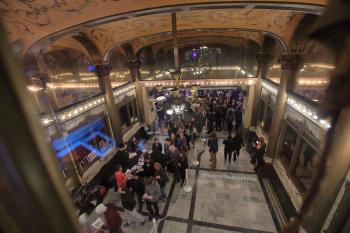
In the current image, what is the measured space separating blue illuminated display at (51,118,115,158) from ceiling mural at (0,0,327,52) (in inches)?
130

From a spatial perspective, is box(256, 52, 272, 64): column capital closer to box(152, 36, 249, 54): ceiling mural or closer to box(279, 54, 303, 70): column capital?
box(152, 36, 249, 54): ceiling mural

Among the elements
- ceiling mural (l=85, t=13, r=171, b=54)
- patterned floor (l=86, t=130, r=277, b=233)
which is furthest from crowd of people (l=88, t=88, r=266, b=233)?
ceiling mural (l=85, t=13, r=171, b=54)

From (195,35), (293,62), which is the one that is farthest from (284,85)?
(195,35)

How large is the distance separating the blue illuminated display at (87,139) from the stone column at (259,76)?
773 centimetres

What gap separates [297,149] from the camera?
233 inches

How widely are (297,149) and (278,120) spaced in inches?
55.0

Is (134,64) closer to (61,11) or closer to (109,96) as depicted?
(109,96)

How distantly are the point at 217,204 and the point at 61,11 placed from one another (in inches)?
268

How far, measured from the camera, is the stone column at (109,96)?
8.11 metres

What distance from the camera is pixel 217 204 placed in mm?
6090

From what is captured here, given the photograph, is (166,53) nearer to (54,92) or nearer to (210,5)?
(54,92)

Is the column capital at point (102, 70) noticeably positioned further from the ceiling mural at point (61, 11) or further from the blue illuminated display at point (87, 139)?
the ceiling mural at point (61, 11)

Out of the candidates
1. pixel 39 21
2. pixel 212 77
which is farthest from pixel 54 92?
pixel 212 77

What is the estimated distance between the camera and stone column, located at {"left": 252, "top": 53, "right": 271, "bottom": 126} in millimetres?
8977
